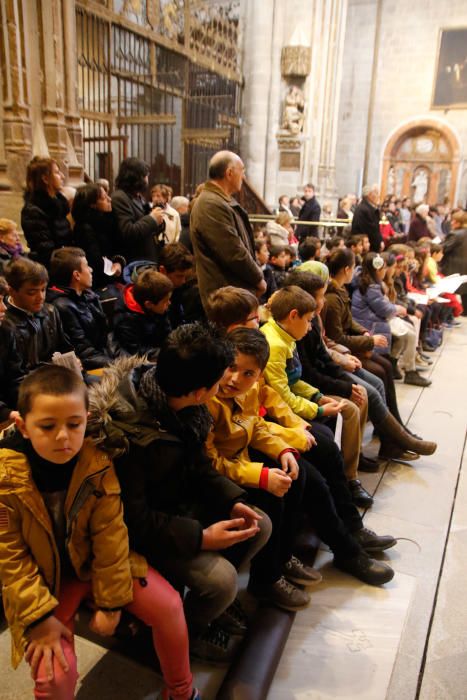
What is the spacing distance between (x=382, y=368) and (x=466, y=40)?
50.9 ft

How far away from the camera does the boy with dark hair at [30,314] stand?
8.14 ft

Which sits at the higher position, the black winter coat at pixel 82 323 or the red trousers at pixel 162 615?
the black winter coat at pixel 82 323

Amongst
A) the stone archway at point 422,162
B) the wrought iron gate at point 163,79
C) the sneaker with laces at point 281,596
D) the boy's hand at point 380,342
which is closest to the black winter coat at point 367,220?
the boy's hand at point 380,342

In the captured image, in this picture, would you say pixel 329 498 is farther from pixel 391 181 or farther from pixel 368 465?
pixel 391 181

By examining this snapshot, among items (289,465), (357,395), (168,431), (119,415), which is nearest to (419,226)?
(357,395)

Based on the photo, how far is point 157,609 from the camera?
5.18 ft

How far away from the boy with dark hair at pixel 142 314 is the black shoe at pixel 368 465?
1.49 m

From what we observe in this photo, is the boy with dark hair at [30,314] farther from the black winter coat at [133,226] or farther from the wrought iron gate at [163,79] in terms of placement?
the wrought iron gate at [163,79]

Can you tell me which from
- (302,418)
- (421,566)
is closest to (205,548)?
(302,418)

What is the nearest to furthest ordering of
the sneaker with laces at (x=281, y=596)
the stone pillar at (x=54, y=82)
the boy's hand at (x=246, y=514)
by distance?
the boy's hand at (x=246, y=514), the sneaker with laces at (x=281, y=596), the stone pillar at (x=54, y=82)

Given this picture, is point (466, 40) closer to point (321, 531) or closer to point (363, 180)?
point (363, 180)

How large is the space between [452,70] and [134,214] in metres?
15.1

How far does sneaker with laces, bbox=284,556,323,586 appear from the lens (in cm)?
A: 234

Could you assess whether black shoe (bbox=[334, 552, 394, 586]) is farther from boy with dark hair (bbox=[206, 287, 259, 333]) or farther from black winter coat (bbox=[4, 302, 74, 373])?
black winter coat (bbox=[4, 302, 74, 373])
